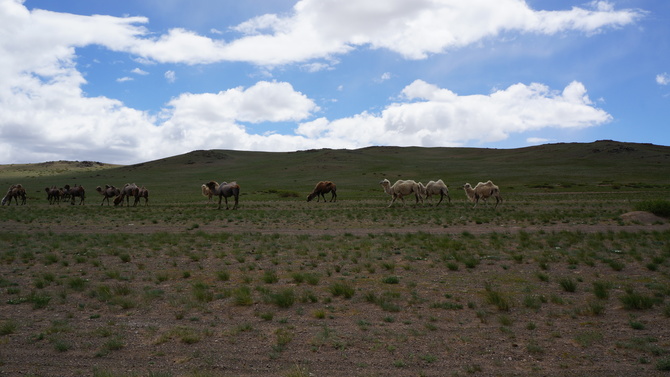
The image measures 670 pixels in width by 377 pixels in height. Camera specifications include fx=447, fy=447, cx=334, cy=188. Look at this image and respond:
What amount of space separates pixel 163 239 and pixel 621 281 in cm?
1718

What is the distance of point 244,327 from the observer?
8.11 m

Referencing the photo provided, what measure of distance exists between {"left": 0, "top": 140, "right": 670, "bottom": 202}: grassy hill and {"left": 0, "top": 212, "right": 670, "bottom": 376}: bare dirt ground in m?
45.7

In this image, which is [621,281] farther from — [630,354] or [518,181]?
[518,181]

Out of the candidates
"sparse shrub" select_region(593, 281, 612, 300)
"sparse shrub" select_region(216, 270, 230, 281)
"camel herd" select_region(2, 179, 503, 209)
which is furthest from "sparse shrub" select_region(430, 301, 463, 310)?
"camel herd" select_region(2, 179, 503, 209)

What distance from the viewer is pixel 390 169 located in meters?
108

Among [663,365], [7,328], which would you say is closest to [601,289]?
[663,365]

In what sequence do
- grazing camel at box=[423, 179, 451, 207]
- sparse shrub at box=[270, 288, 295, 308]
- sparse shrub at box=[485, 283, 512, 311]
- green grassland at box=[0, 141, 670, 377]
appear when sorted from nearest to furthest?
green grassland at box=[0, 141, 670, 377]
sparse shrub at box=[485, 283, 512, 311]
sparse shrub at box=[270, 288, 295, 308]
grazing camel at box=[423, 179, 451, 207]

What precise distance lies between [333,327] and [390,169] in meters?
101

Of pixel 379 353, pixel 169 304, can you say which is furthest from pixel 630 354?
pixel 169 304

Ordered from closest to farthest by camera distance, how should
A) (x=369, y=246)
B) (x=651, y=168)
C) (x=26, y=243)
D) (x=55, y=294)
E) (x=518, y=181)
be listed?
(x=55, y=294) → (x=369, y=246) → (x=26, y=243) → (x=518, y=181) → (x=651, y=168)

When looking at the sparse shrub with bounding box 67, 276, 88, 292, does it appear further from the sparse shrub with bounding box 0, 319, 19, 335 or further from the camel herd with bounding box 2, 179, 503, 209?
the camel herd with bounding box 2, 179, 503, 209

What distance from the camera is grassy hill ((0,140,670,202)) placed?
79.4 metres

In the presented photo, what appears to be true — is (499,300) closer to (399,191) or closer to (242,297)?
(242,297)

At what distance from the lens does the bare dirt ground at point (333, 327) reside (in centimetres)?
641
